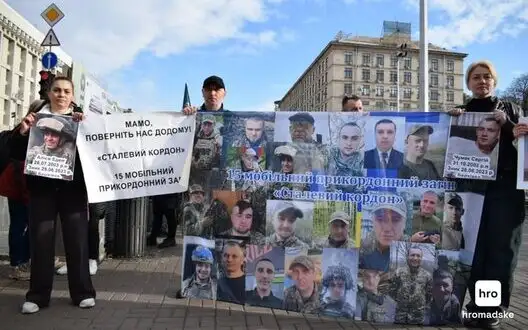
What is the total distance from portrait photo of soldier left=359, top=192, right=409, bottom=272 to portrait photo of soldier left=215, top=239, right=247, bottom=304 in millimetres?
1085

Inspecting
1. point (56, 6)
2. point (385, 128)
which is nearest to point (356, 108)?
point (385, 128)

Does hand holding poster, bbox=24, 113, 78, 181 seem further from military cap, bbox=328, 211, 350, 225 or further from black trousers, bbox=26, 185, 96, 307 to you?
military cap, bbox=328, 211, 350, 225

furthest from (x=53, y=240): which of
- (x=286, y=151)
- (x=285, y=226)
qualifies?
(x=286, y=151)

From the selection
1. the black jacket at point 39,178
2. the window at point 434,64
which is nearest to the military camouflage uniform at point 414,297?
the black jacket at point 39,178

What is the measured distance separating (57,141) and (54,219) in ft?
2.37

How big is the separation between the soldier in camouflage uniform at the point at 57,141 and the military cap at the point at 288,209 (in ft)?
6.28

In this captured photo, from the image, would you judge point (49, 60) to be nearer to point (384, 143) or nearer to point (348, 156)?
point (348, 156)

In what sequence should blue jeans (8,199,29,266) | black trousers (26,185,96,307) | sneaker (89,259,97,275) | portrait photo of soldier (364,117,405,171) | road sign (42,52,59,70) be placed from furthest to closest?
road sign (42,52,59,70), sneaker (89,259,97,275), blue jeans (8,199,29,266), black trousers (26,185,96,307), portrait photo of soldier (364,117,405,171)

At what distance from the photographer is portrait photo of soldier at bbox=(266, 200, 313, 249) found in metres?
4.41

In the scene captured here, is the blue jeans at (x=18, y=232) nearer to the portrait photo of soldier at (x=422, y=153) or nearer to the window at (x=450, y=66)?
the portrait photo of soldier at (x=422, y=153)

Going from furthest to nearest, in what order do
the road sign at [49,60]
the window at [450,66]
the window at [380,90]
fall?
the window at [450,66], the window at [380,90], the road sign at [49,60]

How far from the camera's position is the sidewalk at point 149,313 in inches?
162

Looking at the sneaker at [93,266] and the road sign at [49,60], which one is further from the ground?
the road sign at [49,60]

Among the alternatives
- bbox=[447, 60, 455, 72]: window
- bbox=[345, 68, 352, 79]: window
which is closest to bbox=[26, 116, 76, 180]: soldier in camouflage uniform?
bbox=[345, 68, 352, 79]: window
